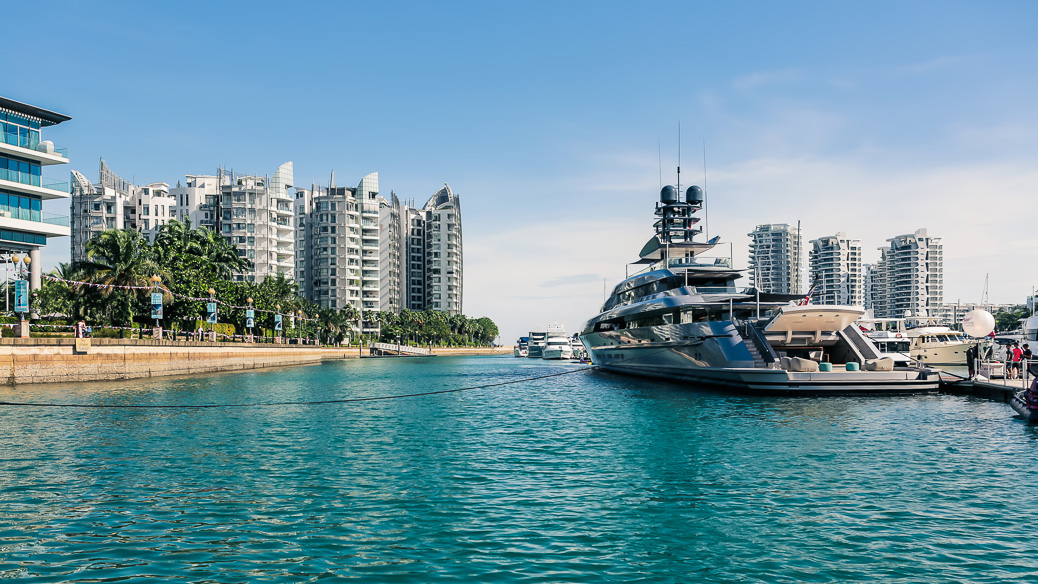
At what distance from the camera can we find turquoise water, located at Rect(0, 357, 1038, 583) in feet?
31.8

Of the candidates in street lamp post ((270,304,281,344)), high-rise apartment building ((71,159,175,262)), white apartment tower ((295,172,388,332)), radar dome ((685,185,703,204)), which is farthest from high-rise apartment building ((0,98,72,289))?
white apartment tower ((295,172,388,332))

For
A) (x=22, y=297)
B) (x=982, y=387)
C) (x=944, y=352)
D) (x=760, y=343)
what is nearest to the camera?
(x=982, y=387)

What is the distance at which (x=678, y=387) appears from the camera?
41.4 meters

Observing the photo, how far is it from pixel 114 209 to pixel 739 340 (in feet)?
521

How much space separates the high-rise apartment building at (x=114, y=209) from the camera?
155 meters

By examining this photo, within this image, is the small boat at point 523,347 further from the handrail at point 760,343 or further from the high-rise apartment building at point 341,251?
the handrail at point 760,343

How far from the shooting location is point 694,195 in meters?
67.6

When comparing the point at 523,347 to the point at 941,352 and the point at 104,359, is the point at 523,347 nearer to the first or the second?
the point at 941,352

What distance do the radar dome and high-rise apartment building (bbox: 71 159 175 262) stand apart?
418ft

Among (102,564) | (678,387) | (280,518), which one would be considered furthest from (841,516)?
(678,387)

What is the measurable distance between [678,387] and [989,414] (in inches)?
690

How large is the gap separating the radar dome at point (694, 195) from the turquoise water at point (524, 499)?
143 ft

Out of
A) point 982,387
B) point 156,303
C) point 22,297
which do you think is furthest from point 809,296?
point 156,303

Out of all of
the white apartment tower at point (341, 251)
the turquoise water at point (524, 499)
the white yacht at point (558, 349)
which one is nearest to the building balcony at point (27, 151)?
the turquoise water at point (524, 499)
